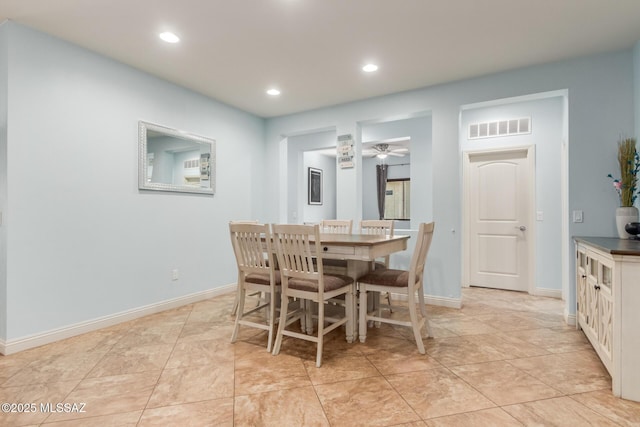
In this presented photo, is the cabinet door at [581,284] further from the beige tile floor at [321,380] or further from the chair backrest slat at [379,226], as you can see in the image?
the chair backrest slat at [379,226]

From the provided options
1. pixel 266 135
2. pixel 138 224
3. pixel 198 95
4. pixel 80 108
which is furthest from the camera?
pixel 266 135

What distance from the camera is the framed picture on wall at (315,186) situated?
301 inches

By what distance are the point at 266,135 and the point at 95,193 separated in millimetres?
2788

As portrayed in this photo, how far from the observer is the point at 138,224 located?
3.56 metres

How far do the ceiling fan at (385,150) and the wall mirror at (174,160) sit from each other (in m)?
3.62

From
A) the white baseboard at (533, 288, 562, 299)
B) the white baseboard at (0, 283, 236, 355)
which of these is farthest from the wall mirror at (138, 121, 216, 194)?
the white baseboard at (533, 288, 562, 299)

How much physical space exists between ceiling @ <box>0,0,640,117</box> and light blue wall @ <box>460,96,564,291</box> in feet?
3.80

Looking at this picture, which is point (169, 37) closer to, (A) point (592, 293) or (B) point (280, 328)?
(B) point (280, 328)

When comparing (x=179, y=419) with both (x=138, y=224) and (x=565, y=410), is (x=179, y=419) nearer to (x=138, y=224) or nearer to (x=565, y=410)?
(x=565, y=410)

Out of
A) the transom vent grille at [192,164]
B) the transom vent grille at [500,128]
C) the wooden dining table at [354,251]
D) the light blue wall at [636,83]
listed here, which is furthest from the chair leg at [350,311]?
the transom vent grille at [500,128]

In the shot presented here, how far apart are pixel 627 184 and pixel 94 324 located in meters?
4.86

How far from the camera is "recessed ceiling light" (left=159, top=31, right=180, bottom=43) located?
2.86 metres

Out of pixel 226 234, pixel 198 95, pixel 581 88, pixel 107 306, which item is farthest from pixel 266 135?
pixel 581 88

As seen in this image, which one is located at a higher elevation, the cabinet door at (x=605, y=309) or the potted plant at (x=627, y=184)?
A: the potted plant at (x=627, y=184)
